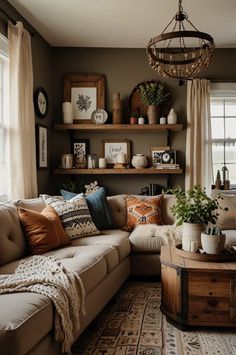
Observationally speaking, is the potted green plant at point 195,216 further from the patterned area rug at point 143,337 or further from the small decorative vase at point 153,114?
the small decorative vase at point 153,114

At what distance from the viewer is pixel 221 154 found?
500cm

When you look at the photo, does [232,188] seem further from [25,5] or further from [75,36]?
[25,5]

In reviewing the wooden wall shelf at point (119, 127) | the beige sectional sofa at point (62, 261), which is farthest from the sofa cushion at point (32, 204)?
the wooden wall shelf at point (119, 127)

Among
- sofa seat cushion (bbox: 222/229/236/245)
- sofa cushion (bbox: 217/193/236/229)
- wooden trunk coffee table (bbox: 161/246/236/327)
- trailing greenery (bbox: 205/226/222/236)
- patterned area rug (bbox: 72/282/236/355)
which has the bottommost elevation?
patterned area rug (bbox: 72/282/236/355)

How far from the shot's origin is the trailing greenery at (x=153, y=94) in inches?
187

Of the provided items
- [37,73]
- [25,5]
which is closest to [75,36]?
[37,73]

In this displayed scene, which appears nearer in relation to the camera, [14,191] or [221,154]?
[14,191]

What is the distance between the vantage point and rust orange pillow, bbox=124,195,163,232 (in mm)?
4133

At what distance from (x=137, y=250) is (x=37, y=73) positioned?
242 centimetres

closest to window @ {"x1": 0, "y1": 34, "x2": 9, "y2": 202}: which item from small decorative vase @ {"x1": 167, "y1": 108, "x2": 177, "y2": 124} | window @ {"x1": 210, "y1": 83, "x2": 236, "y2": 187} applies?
small decorative vase @ {"x1": 167, "y1": 108, "x2": 177, "y2": 124}

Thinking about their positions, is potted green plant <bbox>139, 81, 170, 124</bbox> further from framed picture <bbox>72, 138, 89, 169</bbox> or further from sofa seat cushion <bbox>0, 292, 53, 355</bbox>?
sofa seat cushion <bbox>0, 292, 53, 355</bbox>

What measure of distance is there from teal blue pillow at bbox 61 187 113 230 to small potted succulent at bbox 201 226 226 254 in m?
1.51

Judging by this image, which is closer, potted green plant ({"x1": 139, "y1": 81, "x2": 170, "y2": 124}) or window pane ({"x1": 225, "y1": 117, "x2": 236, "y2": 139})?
potted green plant ({"x1": 139, "y1": 81, "x2": 170, "y2": 124})

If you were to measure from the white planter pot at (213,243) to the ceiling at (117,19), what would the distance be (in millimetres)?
2261
